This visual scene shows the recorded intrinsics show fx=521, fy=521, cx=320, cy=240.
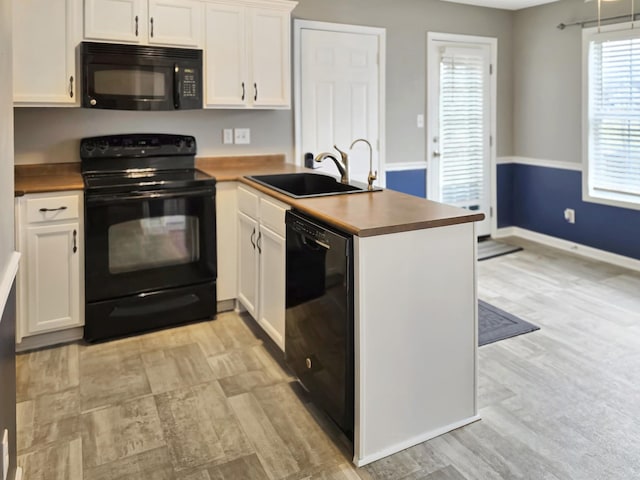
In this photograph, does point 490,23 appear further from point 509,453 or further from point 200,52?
point 509,453

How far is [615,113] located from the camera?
4.50 m

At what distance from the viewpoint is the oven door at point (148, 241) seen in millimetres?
2996

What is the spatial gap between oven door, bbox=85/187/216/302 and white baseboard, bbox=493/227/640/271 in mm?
3477

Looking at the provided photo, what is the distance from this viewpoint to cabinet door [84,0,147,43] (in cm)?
312

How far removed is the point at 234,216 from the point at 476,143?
9.84ft

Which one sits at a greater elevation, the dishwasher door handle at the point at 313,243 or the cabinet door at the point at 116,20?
the cabinet door at the point at 116,20

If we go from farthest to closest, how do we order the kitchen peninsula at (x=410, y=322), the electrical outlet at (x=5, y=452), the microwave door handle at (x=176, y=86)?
the microwave door handle at (x=176, y=86) → the kitchen peninsula at (x=410, y=322) → the electrical outlet at (x=5, y=452)

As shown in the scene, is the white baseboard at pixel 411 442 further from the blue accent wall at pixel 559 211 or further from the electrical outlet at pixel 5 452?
the blue accent wall at pixel 559 211

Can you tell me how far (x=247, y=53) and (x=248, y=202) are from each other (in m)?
1.14

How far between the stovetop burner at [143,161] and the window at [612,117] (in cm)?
349

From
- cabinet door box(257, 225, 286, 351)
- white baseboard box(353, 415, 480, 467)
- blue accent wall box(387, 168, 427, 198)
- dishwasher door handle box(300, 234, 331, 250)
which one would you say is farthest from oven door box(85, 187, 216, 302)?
blue accent wall box(387, 168, 427, 198)

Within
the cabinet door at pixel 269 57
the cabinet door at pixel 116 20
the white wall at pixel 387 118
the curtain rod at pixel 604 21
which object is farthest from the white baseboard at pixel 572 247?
the cabinet door at pixel 116 20

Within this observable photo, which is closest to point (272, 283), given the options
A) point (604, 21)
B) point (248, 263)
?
point (248, 263)

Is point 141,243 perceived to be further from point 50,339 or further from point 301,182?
Answer: point 301,182
